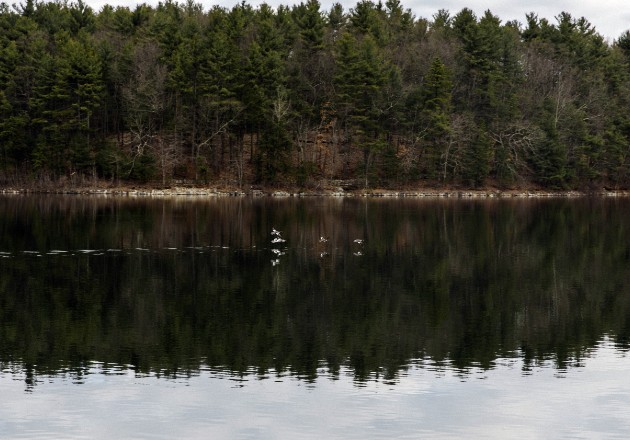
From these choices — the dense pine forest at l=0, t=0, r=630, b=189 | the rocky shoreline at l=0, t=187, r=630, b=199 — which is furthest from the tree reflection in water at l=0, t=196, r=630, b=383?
the dense pine forest at l=0, t=0, r=630, b=189

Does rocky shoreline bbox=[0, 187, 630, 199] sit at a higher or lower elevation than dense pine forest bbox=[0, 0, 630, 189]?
lower

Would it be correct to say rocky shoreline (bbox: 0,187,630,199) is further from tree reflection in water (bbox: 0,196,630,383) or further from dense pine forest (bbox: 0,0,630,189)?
tree reflection in water (bbox: 0,196,630,383)

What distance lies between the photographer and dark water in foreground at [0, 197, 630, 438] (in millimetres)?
15938

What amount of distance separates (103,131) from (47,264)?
2576 inches

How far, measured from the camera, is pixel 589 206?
8169cm

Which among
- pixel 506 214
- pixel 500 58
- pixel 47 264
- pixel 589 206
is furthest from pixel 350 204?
pixel 47 264

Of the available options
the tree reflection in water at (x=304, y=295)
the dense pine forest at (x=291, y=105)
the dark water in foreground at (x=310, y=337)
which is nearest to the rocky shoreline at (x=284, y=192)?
the dense pine forest at (x=291, y=105)

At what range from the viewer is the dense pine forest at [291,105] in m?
92.9

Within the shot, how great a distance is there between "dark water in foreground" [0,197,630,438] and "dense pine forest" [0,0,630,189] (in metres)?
48.3

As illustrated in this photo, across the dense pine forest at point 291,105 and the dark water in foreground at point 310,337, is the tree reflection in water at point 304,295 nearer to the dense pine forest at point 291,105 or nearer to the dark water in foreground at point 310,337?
the dark water in foreground at point 310,337

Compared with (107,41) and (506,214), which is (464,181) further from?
(107,41)

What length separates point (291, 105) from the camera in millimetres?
99062

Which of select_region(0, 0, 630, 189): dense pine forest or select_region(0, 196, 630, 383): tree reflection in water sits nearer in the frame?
select_region(0, 196, 630, 383): tree reflection in water

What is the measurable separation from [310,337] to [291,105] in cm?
7849
